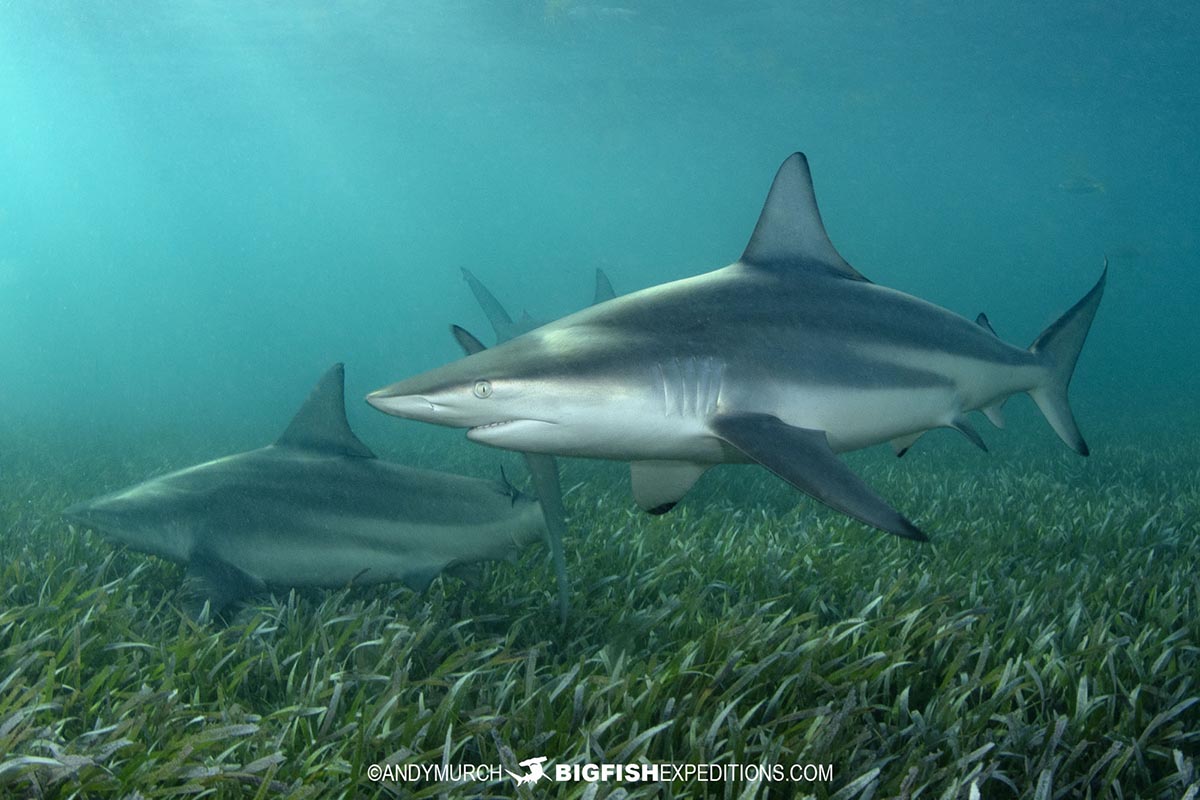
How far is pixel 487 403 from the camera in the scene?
3.22 meters

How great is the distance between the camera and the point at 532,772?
2480mm

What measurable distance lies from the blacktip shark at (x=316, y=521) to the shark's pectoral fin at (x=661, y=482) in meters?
1.01

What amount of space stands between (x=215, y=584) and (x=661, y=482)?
2749 mm

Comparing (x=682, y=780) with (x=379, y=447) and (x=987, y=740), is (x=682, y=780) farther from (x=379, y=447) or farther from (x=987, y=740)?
(x=379, y=447)

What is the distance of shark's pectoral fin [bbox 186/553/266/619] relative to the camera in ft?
14.4

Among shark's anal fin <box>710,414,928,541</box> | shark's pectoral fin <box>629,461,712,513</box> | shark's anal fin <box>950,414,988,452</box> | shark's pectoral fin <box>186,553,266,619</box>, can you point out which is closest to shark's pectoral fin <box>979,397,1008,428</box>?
shark's anal fin <box>950,414,988,452</box>

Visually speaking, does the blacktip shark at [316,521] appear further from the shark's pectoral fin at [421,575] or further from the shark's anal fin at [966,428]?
the shark's anal fin at [966,428]

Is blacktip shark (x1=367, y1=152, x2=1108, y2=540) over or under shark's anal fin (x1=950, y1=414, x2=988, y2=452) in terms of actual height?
over

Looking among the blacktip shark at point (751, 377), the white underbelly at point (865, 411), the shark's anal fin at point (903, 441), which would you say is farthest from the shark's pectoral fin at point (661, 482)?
the shark's anal fin at point (903, 441)

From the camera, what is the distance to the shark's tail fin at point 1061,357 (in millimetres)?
5844

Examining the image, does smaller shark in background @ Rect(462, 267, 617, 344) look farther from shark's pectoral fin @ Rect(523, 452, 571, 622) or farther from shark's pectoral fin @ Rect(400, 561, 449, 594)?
shark's pectoral fin @ Rect(523, 452, 571, 622)

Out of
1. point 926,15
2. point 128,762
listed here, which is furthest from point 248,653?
point 926,15

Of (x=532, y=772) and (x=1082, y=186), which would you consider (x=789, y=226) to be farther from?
(x=1082, y=186)

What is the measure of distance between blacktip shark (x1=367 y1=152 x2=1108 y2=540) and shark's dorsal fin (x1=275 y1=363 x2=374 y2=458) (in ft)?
6.81
